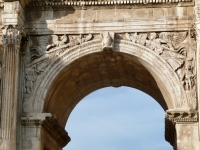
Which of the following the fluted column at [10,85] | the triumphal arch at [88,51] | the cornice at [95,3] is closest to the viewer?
the fluted column at [10,85]

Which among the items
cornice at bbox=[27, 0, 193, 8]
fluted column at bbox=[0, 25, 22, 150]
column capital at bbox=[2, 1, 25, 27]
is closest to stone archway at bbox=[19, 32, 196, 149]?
fluted column at bbox=[0, 25, 22, 150]

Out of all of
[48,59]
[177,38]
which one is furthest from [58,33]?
[177,38]

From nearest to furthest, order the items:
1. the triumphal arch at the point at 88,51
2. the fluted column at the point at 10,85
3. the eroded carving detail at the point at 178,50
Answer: the fluted column at the point at 10,85, the triumphal arch at the point at 88,51, the eroded carving detail at the point at 178,50

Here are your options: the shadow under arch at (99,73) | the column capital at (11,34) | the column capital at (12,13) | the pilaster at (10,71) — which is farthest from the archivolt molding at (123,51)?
the column capital at (12,13)

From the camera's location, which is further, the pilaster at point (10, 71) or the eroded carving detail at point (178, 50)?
the eroded carving detail at point (178, 50)

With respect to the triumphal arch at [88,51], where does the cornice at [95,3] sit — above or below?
above

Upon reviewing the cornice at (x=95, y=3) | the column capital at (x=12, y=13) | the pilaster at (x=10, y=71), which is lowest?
the pilaster at (x=10, y=71)

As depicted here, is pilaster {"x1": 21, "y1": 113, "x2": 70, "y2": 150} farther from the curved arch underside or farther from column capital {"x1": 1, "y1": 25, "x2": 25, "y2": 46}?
column capital {"x1": 1, "y1": 25, "x2": 25, "y2": 46}

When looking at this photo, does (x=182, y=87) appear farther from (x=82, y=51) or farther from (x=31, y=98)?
(x=31, y=98)

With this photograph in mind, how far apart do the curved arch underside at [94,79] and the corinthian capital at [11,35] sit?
5.30ft

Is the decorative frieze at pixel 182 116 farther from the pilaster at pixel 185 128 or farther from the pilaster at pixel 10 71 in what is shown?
the pilaster at pixel 10 71

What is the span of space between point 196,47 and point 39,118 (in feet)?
15.6

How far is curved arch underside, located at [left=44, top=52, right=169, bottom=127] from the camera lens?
19.2 metres

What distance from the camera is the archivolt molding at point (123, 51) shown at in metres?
18.2
